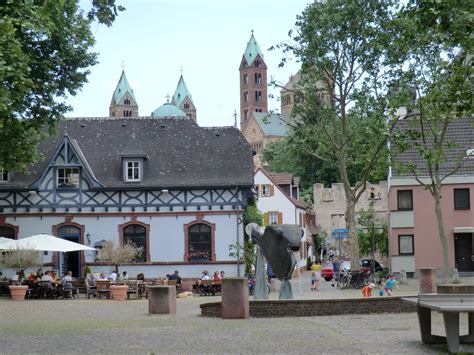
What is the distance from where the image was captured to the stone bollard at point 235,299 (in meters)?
23.5

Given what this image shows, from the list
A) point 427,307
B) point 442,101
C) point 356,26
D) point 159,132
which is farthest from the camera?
point 159,132

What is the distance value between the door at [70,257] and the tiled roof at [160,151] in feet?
8.98

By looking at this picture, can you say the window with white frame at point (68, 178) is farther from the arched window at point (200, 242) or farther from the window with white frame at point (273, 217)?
the window with white frame at point (273, 217)

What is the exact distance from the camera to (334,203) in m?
93.1

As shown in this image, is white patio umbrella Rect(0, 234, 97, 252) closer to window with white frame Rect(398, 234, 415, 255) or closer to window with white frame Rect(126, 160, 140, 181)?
window with white frame Rect(126, 160, 140, 181)

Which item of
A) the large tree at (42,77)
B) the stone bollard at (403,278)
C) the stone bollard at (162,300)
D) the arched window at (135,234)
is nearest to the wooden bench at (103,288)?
the large tree at (42,77)

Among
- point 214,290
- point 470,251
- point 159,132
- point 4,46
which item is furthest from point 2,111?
point 470,251

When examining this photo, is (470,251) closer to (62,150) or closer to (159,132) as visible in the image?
(159,132)

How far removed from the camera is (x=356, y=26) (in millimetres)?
44906

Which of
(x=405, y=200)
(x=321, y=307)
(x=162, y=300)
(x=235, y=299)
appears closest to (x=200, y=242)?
(x=405, y=200)

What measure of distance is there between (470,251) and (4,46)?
122 feet

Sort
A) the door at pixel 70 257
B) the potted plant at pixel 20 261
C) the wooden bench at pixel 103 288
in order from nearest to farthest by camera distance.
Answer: the potted plant at pixel 20 261, the wooden bench at pixel 103 288, the door at pixel 70 257

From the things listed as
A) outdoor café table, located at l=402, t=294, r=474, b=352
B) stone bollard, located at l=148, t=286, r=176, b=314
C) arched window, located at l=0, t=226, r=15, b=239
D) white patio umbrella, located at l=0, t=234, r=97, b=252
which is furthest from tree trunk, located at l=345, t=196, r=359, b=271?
outdoor café table, located at l=402, t=294, r=474, b=352

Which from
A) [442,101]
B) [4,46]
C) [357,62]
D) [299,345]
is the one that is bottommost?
[299,345]
